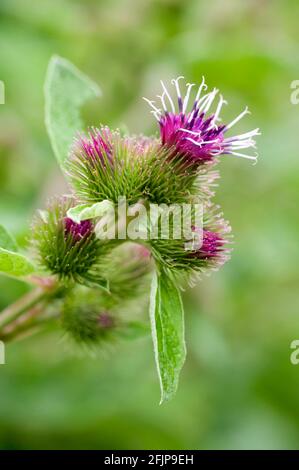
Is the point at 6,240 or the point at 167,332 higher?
the point at 6,240

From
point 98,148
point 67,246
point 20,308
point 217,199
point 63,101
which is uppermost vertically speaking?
point 217,199

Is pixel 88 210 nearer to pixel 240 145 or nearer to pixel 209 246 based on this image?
pixel 209 246

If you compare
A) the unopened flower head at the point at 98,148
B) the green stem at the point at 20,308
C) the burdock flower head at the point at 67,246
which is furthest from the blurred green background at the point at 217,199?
the unopened flower head at the point at 98,148

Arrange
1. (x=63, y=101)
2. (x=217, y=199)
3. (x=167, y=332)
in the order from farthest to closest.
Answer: (x=217, y=199), (x=63, y=101), (x=167, y=332)

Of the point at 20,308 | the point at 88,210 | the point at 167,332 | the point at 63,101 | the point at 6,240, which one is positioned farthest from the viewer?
the point at 63,101

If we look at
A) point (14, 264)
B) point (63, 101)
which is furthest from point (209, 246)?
point (63, 101)

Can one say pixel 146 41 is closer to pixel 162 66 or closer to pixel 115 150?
pixel 162 66

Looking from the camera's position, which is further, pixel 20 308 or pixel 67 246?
pixel 20 308

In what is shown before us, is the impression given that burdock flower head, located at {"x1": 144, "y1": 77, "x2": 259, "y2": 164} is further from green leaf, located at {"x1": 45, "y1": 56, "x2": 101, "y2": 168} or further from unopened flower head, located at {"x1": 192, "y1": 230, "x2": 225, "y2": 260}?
green leaf, located at {"x1": 45, "y1": 56, "x2": 101, "y2": 168}
